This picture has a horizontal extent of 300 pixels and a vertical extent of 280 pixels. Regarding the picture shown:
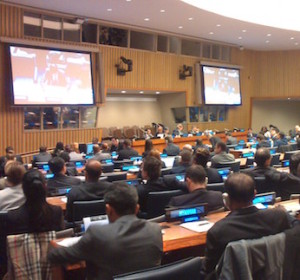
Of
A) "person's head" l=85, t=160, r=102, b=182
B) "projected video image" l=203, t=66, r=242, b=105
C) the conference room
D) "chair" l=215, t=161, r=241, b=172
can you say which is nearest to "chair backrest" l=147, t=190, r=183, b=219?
"person's head" l=85, t=160, r=102, b=182

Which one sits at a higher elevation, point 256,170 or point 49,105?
point 49,105

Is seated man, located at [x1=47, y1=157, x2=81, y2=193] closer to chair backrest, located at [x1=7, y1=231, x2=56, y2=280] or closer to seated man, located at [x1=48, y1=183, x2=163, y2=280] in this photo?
chair backrest, located at [x1=7, y1=231, x2=56, y2=280]

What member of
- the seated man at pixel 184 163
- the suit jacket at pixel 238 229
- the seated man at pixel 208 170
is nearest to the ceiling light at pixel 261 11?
the seated man at pixel 184 163

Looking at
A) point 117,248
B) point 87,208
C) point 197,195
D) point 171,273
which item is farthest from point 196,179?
point 171,273

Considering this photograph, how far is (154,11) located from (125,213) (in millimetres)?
11608

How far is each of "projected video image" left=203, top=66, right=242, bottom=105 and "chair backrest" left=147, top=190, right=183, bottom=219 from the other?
14.5 metres

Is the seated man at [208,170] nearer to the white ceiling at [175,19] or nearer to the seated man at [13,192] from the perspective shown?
the seated man at [13,192]

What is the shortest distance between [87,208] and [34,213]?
3.35 feet

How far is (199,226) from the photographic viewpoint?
10.0ft

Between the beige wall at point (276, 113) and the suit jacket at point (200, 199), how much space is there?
19793 millimetres

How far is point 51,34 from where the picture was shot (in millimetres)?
13188

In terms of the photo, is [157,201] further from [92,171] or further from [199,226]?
[199,226]

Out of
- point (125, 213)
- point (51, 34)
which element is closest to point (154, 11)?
point (51, 34)

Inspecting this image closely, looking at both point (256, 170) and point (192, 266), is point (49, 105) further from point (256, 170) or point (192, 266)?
point (192, 266)
